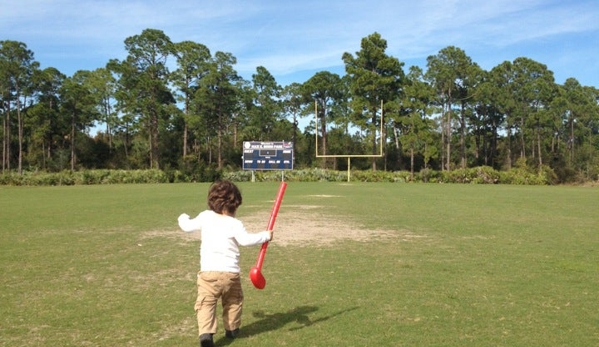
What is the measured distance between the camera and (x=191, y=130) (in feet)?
176

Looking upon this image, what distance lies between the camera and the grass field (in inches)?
157

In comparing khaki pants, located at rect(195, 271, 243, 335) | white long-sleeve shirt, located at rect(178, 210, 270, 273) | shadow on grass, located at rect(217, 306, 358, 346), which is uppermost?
white long-sleeve shirt, located at rect(178, 210, 270, 273)

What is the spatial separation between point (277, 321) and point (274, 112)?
5373cm

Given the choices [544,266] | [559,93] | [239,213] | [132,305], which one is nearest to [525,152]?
[559,93]

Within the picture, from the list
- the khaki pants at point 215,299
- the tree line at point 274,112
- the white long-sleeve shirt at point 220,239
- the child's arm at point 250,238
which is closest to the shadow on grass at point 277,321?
the khaki pants at point 215,299

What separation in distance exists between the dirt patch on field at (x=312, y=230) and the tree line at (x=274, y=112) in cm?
3292

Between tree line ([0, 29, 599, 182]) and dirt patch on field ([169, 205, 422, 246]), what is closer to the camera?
dirt patch on field ([169, 205, 422, 246])

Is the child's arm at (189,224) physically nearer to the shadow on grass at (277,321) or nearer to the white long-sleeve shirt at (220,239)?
the white long-sleeve shirt at (220,239)

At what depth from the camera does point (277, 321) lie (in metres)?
4.34

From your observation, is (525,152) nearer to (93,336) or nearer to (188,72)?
(188,72)

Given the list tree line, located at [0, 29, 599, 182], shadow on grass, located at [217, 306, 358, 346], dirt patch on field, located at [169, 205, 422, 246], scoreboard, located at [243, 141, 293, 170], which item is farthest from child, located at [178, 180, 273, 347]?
tree line, located at [0, 29, 599, 182]

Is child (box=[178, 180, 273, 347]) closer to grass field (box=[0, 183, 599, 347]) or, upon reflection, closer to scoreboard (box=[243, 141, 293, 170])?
grass field (box=[0, 183, 599, 347])

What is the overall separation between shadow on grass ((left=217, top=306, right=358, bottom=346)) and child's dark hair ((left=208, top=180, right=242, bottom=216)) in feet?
3.44

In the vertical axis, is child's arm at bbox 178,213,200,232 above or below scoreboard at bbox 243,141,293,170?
below
